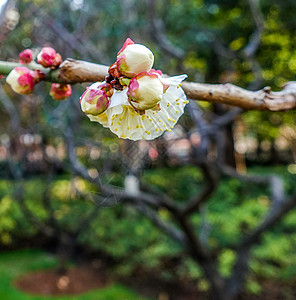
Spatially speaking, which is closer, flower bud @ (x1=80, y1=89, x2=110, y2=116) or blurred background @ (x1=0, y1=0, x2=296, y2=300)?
flower bud @ (x1=80, y1=89, x2=110, y2=116)

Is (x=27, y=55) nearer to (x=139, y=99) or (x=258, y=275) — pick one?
(x=139, y=99)

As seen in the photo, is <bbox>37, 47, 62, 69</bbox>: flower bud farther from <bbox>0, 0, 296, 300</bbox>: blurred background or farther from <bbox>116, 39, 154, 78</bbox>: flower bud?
<bbox>0, 0, 296, 300</bbox>: blurred background

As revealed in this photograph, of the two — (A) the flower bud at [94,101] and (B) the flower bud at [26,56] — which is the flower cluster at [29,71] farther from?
(A) the flower bud at [94,101]

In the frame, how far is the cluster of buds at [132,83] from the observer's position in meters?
0.52

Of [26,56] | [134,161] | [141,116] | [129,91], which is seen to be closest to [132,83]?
[129,91]

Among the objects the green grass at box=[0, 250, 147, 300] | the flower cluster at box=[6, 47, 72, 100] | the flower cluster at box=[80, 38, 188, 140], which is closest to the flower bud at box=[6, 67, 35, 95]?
the flower cluster at box=[6, 47, 72, 100]

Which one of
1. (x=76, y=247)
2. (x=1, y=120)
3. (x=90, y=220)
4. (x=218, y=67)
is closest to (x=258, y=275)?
(x=90, y=220)

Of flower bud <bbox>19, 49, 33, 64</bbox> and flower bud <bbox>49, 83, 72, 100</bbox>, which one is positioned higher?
flower bud <bbox>19, 49, 33, 64</bbox>

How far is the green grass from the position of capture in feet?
13.1

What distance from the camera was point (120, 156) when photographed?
10.3 feet

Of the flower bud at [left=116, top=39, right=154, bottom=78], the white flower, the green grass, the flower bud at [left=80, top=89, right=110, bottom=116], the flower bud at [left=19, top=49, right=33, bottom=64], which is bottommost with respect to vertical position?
the green grass

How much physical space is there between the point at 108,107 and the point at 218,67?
5420mm

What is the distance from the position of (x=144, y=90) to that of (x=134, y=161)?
262 cm

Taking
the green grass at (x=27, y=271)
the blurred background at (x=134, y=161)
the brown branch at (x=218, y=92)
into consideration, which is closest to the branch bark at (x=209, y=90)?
the brown branch at (x=218, y=92)
